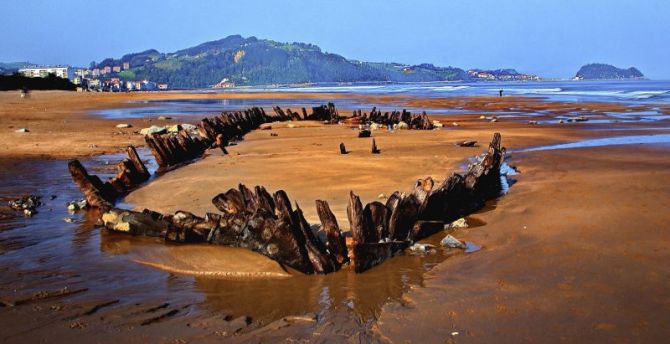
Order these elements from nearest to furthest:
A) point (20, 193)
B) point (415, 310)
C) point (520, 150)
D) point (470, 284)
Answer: point (415, 310), point (470, 284), point (20, 193), point (520, 150)

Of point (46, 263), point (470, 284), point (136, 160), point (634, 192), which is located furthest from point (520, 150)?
point (46, 263)

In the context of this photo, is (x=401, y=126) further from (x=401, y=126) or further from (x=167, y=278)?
(x=167, y=278)

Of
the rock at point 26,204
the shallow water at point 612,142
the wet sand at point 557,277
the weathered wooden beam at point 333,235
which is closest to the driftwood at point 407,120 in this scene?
the shallow water at point 612,142

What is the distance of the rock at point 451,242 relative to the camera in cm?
698

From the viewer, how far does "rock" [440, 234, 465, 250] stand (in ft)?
22.9

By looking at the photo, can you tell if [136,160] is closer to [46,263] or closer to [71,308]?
[46,263]

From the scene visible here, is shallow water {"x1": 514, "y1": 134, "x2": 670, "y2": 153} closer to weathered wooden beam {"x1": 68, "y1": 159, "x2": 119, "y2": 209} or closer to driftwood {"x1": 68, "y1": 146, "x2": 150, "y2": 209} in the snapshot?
driftwood {"x1": 68, "y1": 146, "x2": 150, "y2": 209}

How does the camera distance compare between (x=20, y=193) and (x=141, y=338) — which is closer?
(x=141, y=338)

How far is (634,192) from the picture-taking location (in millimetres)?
9641

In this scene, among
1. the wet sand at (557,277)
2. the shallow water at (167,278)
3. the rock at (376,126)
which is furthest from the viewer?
the rock at (376,126)

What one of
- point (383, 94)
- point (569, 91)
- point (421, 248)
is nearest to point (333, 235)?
point (421, 248)

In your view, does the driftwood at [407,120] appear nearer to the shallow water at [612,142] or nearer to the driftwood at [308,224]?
the shallow water at [612,142]

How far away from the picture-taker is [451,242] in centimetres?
704

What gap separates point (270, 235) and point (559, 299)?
295cm
